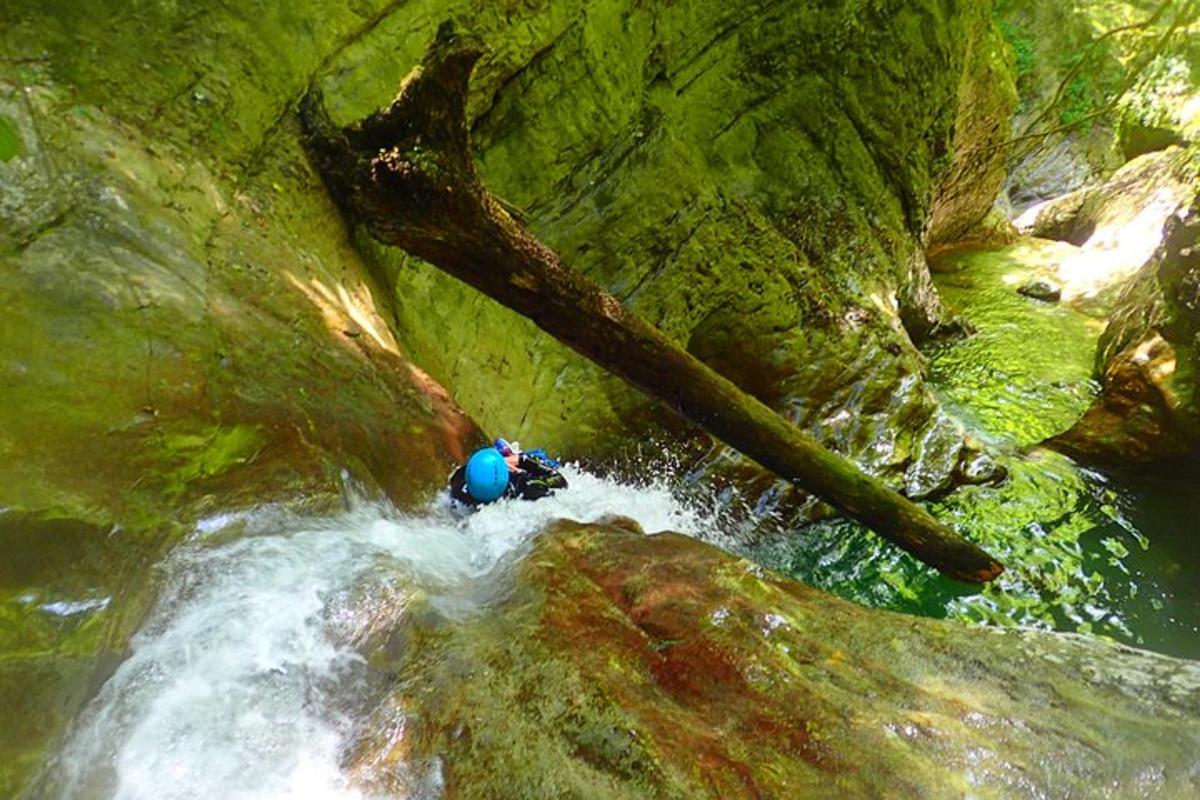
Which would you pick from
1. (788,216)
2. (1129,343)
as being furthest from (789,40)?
(1129,343)

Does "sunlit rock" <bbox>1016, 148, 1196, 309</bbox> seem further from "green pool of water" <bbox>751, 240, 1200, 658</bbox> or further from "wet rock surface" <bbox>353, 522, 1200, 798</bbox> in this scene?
"wet rock surface" <bbox>353, 522, 1200, 798</bbox>

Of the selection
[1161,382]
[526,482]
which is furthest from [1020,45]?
[526,482]

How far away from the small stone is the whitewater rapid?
13.7m

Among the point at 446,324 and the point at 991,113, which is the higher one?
the point at 446,324

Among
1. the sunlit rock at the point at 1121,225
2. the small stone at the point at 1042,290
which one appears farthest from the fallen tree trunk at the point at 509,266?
the small stone at the point at 1042,290

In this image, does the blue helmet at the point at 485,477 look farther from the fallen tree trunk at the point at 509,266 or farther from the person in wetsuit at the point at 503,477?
the fallen tree trunk at the point at 509,266

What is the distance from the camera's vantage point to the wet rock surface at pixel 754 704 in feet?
7.11

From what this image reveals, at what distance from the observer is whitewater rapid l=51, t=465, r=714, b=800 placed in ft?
7.34

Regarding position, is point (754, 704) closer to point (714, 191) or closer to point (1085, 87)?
point (714, 191)

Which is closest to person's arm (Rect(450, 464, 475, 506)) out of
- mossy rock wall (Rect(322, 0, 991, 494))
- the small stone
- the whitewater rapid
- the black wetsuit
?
the black wetsuit

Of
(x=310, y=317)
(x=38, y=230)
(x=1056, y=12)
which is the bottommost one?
(x=1056, y=12)

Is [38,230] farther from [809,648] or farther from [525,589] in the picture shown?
[809,648]

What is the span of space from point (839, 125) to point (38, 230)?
854 cm

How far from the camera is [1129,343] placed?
8672 mm
